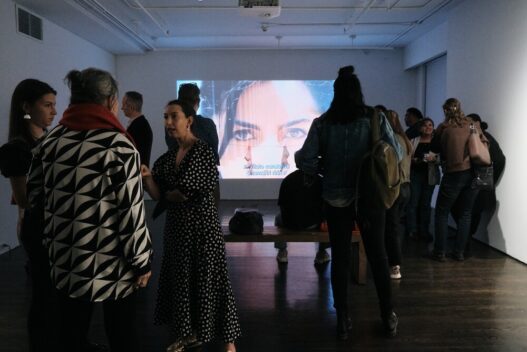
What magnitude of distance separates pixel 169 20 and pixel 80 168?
18.3 ft

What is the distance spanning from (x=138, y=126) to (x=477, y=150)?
121 inches

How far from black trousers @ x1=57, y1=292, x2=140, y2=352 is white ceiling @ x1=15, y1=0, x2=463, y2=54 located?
3708 millimetres

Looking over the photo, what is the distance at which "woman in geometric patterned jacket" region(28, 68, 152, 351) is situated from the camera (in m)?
1.58

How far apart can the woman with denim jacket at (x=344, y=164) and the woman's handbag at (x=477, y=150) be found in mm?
1970

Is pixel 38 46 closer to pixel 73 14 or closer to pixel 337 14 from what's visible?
pixel 73 14

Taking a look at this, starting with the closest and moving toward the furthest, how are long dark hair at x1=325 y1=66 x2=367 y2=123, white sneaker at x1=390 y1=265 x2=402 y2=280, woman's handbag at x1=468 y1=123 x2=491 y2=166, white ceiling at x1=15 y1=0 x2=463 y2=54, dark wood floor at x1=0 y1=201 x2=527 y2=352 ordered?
1. long dark hair at x1=325 y1=66 x2=367 y2=123
2. dark wood floor at x1=0 y1=201 x2=527 y2=352
3. white sneaker at x1=390 y1=265 x2=402 y2=280
4. woman's handbag at x1=468 y1=123 x2=491 y2=166
5. white ceiling at x1=15 y1=0 x2=463 y2=54

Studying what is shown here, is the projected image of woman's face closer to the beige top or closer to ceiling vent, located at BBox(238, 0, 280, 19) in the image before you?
A: ceiling vent, located at BBox(238, 0, 280, 19)

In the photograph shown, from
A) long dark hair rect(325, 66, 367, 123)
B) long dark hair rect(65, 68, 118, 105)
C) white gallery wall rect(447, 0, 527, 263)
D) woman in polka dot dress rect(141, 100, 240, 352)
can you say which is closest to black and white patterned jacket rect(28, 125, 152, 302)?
long dark hair rect(65, 68, 118, 105)

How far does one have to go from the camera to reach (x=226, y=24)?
22.5 ft

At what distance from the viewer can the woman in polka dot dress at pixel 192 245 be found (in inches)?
88.2

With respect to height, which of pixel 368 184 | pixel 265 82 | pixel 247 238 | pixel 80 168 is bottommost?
pixel 247 238

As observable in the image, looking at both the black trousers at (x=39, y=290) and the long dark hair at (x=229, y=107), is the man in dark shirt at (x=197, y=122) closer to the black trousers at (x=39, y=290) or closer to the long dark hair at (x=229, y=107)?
the black trousers at (x=39, y=290)

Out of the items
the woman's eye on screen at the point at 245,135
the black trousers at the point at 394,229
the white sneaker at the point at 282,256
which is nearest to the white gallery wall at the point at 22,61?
the white sneaker at the point at 282,256

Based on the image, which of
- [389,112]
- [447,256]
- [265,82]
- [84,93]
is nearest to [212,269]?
[84,93]
